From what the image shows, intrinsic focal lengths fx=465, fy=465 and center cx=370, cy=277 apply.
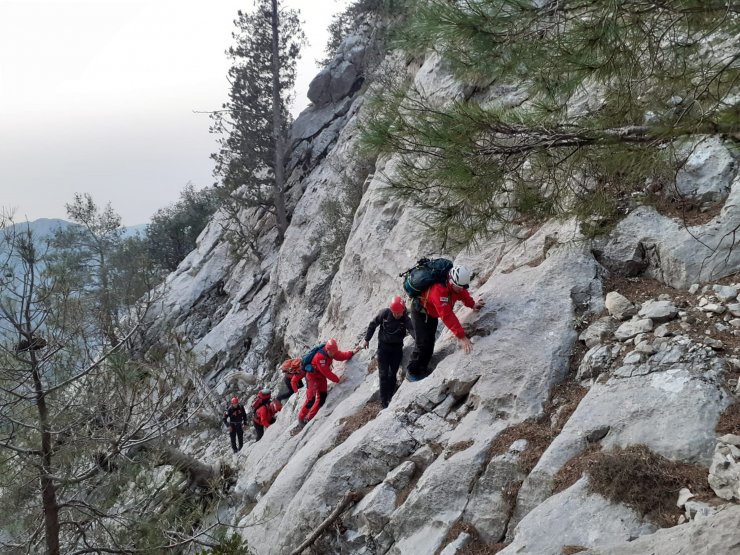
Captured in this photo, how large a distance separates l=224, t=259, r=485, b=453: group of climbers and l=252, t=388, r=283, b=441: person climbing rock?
1788 millimetres

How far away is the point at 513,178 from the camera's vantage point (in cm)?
543

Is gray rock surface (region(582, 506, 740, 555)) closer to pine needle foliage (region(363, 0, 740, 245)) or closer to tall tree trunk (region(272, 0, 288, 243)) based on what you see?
pine needle foliage (region(363, 0, 740, 245))

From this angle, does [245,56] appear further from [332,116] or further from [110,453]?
[110,453]

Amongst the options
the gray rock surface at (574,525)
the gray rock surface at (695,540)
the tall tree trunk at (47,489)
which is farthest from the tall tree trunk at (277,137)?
the gray rock surface at (695,540)

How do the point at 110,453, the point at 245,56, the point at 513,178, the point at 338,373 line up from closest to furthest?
the point at 513,178 → the point at 110,453 → the point at 338,373 → the point at 245,56

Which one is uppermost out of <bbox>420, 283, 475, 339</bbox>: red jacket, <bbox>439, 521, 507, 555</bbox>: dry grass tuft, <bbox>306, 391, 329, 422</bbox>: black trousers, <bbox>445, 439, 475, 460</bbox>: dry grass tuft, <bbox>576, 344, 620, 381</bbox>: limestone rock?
<bbox>420, 283, 475, 339</bbox>: red jacket

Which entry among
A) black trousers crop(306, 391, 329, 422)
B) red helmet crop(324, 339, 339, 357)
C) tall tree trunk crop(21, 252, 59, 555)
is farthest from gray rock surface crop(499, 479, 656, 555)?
black trousers crop(306, 391, 329, 422)

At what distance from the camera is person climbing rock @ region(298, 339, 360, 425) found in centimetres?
990

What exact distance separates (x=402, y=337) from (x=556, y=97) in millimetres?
4573

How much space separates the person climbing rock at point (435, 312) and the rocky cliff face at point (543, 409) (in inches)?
8.5

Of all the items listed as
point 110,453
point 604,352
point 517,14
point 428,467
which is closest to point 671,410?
point 604,352

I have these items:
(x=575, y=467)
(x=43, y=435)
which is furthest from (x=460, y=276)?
(x=43, y=435)

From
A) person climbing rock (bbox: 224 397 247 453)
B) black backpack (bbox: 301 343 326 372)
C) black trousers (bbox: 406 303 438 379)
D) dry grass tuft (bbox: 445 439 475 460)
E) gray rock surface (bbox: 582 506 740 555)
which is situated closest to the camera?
gray rock surface (bbox: 582 506 740 555)

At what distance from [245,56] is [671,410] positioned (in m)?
24.0
